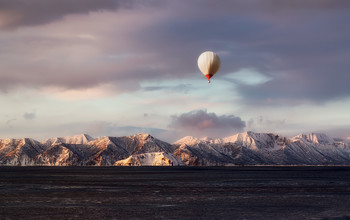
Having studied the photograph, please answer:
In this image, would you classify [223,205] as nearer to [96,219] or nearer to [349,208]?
[349,208]

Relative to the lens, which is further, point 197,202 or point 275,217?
point 197,202

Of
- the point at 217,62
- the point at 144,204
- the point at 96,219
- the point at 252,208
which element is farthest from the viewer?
the point at 217,62

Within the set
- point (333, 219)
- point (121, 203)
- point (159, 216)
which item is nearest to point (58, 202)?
point (121, 203)

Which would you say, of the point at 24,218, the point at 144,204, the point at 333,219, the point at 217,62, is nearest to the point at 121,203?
the point at 144,204

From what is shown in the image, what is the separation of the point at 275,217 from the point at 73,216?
68.6 ft

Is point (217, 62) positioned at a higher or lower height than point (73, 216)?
higher

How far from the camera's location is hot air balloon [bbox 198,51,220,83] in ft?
349

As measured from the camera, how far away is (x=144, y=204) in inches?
2411

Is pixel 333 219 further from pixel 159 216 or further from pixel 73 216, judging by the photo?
pixel 73 216

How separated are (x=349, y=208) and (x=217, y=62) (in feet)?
185

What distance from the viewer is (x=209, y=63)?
106 meters

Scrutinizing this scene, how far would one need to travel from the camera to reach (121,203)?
62875mm

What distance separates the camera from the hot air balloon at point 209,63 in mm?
106312

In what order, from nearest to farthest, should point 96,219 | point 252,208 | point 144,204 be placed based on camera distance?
point 96,219, point 252,208, point 144,204
